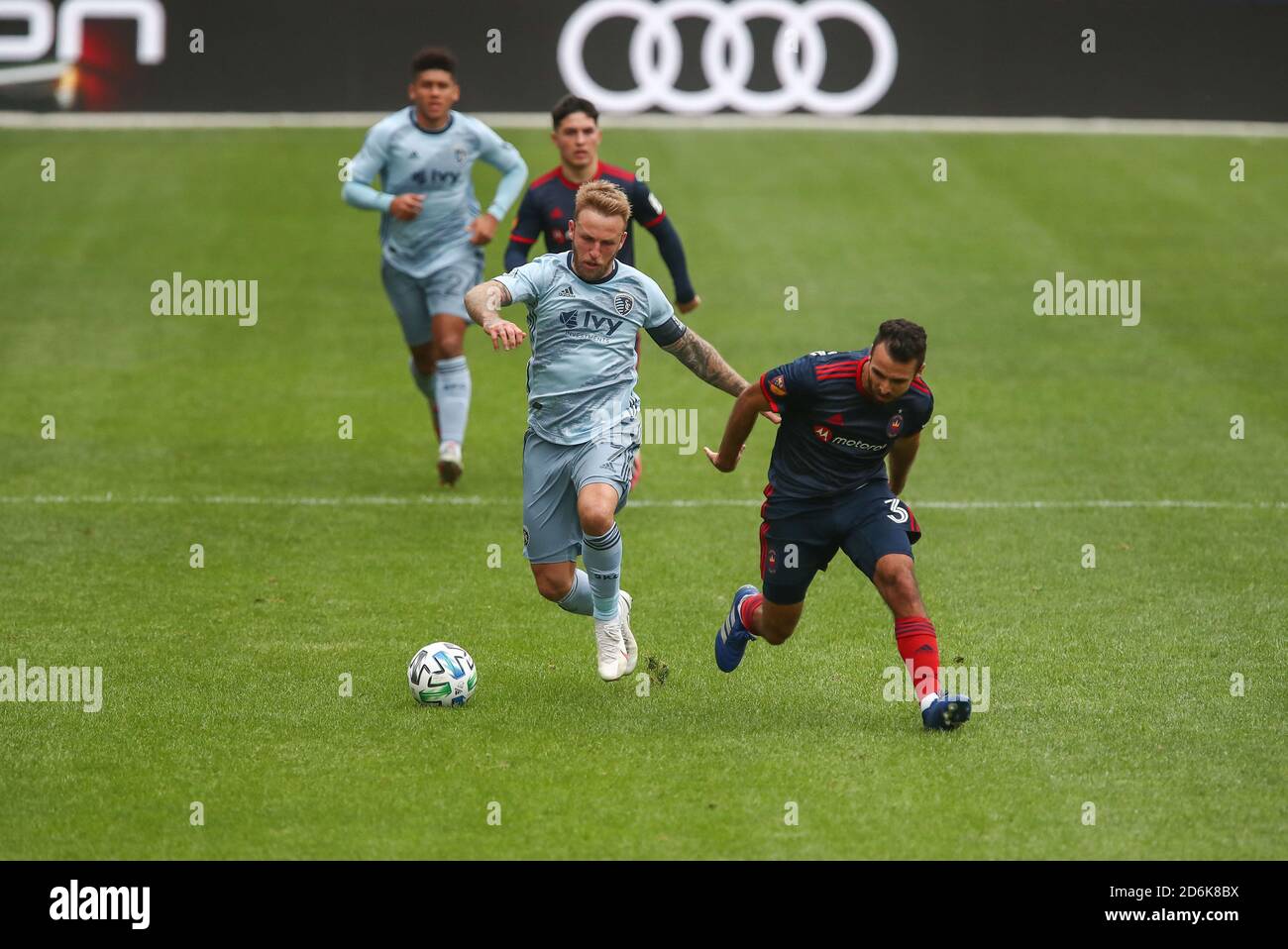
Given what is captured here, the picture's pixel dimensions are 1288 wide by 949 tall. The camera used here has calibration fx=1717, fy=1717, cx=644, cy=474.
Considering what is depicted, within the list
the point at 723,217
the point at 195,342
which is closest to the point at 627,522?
the point at 195,342

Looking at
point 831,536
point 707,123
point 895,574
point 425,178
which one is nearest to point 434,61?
point 425,178

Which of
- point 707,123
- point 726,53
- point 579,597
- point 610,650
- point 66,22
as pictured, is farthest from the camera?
point 707,123

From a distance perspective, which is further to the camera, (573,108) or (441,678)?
(573,108)

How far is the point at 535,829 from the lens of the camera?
6.93 m

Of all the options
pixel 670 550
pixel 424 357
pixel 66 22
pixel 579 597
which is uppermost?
pixel 66 22

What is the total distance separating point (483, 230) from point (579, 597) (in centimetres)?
458

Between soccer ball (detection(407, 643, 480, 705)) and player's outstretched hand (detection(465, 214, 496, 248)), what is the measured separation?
498 centimetres

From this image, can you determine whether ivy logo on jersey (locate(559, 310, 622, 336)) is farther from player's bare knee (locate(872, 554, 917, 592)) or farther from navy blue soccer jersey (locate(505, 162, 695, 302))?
navy blue soccer jersey (locate(505, 162, 695, 302))

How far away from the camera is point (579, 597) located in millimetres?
8945

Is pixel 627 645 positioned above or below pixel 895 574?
below

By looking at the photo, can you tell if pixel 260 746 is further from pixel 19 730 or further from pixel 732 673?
pixel 732 673

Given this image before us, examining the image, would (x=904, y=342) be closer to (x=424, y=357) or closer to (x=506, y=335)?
(x=506, y=335)

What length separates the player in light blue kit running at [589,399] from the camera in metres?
8.46

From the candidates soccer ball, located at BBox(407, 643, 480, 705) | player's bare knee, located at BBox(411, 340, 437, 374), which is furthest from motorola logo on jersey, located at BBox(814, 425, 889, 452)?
player's bare knee, located at BBox(411, 340, 437, 374)
